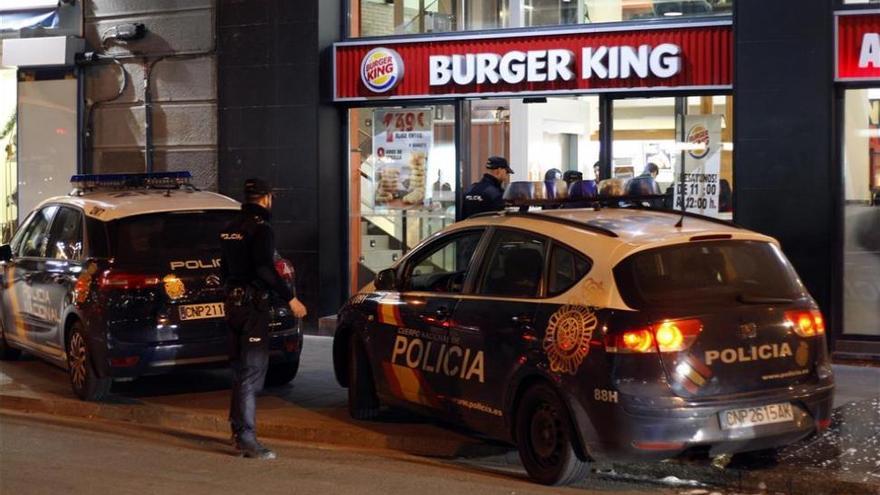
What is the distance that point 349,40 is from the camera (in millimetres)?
14406

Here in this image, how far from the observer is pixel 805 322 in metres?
7.15

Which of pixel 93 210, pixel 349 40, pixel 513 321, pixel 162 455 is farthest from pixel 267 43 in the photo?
pixel 513 321

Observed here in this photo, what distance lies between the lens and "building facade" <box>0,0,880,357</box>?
11.5 meters

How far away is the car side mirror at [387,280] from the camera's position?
8.79 m

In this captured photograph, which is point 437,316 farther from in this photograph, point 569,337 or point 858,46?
point 858,46

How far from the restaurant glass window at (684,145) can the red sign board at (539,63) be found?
0.33 meters

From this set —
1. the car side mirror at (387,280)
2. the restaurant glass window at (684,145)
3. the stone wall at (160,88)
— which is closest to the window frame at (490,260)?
the car side mirror at (387,280)

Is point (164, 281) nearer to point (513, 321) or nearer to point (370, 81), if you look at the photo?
point (513, 321)

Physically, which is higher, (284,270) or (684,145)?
(684,145)

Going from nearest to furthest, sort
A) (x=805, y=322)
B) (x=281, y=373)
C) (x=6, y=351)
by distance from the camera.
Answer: (x=805, y=322) → (x=281, y=373) → (x=6, y=351)

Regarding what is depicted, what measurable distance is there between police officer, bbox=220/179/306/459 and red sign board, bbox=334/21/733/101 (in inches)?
217

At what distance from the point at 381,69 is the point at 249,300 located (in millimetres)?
6352

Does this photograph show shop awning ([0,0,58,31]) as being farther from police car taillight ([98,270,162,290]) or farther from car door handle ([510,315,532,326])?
car door handle ([510,315,532,326])

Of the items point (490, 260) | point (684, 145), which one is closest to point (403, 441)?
point (490, 260)
